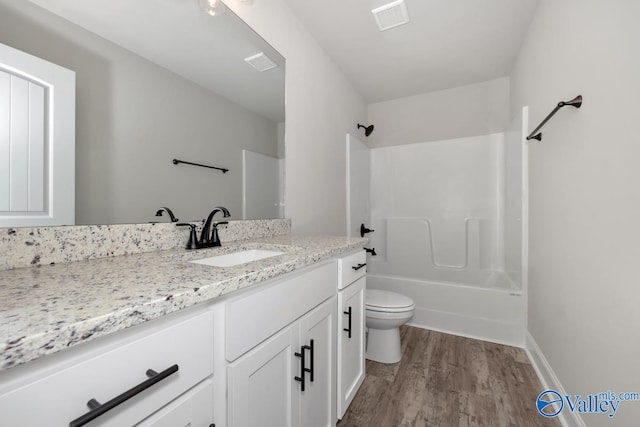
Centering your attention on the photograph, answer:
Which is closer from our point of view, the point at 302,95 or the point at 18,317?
the point at 18,317

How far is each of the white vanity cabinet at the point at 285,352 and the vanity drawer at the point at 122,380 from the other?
9 centimetres

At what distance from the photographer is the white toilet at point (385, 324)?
174 centimetres

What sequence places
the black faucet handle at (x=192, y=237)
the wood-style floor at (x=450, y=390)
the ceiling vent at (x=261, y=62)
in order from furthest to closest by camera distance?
the ceiling vent at (x=261, y=62), the wood-style floor at (x=450, y=390), the black faucet handle at (x=192, y=237)

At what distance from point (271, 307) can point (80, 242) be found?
610mm

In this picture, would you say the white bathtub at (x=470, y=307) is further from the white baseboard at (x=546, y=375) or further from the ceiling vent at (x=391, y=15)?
the ceiling vent at (x=391, y=15)

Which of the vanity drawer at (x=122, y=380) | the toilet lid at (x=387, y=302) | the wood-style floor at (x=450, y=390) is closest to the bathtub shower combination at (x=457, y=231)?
the wood-style floor at (x=450, y=390)

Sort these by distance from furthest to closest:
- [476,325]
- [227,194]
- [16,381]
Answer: [476,325], [227,194], [16,381]

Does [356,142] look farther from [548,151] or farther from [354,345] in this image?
[354,345]

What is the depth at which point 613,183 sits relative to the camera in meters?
0.94

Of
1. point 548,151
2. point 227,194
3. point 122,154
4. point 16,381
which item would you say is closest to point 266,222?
point 227,194

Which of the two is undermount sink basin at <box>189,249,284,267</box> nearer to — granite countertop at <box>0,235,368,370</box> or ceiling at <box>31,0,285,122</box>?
granite countertop at <box>0,235,368,370</box>

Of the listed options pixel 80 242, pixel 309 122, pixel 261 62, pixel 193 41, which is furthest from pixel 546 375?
pixel 193 41

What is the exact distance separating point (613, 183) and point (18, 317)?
158cm

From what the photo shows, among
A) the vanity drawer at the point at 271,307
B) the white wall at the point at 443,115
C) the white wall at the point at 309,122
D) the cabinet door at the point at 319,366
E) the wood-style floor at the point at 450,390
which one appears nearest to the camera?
the vanity drawer at the point at 271,307
